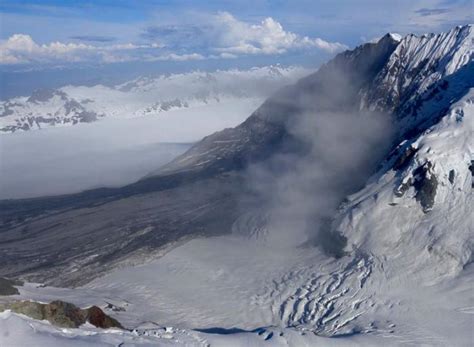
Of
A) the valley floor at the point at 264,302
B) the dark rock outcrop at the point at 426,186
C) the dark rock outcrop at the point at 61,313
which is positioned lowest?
A: the valley floor at the point at 264,302

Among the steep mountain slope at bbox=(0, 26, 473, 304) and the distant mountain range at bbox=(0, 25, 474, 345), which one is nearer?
the distant mountain range at bbox=(0, 25, 474, 345)

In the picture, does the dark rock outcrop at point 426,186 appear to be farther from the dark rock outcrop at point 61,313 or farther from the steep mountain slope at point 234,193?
the dark rock outcrop at point 61,313

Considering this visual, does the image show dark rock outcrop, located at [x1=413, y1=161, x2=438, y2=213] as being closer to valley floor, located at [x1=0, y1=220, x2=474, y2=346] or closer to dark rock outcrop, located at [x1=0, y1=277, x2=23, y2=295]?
valley floor, located at [x1=0, y1=220, x2=474, y2=346]

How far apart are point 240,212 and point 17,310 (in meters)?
88.0

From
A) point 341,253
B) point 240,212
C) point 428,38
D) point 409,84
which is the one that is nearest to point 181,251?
point 240,212

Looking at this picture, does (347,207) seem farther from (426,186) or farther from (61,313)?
(61,313)

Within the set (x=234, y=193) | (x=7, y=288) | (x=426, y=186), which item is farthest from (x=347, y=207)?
(x=7, y=288)

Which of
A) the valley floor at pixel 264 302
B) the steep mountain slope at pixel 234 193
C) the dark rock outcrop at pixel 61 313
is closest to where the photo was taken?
the dark rock outcrop at pixel 61 313

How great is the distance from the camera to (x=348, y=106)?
175 meters

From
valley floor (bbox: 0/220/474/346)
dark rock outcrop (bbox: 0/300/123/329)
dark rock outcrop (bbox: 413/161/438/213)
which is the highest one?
dark rock outcrop (bbox: 413/161/438/213)

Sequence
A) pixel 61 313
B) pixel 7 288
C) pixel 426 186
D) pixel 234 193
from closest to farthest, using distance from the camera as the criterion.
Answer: pixel 61 313 < pixel 7 288 < pixel 426 186 < pixel 234 193

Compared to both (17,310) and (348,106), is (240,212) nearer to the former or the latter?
(348,106)

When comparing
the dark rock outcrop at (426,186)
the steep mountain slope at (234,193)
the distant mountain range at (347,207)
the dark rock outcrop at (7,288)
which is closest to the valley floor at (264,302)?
the distant mountain range at (347,207)

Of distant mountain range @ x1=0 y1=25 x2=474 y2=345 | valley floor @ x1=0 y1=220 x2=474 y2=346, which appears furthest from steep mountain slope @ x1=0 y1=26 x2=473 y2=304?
valley floor @ x1=0 y1=220 x2=474 y2=346
